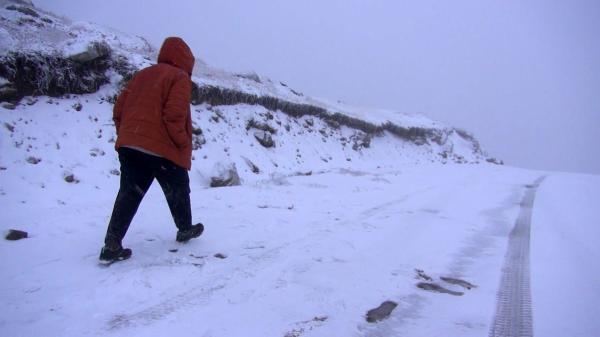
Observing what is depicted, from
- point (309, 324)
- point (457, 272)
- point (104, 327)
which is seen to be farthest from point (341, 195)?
point (104, 327)

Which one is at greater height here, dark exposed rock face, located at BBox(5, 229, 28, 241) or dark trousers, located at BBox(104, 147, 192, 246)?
dark trousers, located at BBox(104, 147, 192, 246)

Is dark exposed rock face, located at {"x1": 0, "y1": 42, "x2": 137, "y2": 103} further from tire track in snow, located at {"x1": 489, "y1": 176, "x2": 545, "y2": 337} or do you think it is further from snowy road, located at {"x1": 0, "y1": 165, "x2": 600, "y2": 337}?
tire track in snow, located at {"x1": 489, "y1": 176, "x2": 545, "y2": 337}

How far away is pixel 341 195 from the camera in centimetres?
664

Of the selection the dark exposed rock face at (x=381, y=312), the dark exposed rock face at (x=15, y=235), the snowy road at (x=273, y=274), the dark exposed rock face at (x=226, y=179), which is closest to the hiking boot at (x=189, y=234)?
the snowy road at (x=273, y=274)

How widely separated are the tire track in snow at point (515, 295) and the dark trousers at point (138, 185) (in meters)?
2.60

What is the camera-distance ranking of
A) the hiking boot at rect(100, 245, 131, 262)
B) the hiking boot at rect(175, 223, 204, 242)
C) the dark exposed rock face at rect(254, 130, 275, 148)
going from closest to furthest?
the hiking boot at rect(100, 245, 131, 262) < the hiking boot at rect(175, 223, 204, 242) < the dark exposed rock face at rect(254, 130, 275, 148)

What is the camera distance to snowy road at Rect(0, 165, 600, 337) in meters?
2.20

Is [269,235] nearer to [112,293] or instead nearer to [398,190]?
[112,293]

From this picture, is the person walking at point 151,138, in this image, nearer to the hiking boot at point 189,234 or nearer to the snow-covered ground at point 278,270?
the hiking boot at point 189,234

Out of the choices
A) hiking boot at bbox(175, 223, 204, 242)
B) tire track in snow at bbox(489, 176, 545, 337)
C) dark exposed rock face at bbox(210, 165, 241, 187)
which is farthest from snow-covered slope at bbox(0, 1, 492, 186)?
tire track in snow at bbox(489, 176, 545, 337)

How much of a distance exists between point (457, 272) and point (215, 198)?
3642 millimetres

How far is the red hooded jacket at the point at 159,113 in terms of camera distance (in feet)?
10.0

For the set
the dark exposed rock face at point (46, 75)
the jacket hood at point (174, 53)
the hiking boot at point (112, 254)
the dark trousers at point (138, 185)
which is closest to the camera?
the hiking boot at point (112, 254)

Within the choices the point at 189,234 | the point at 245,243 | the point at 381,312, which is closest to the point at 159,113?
the point at 189,234
